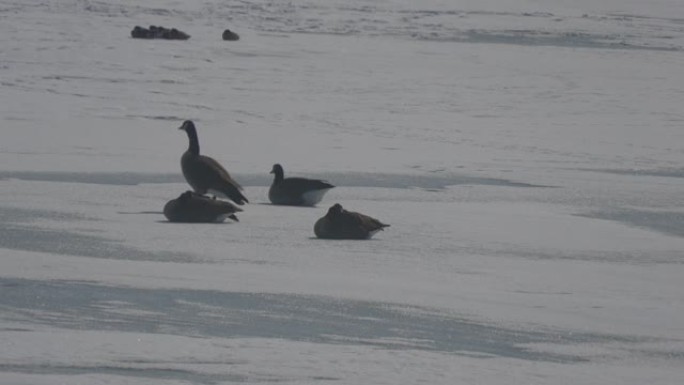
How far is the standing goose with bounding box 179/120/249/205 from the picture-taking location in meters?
9.68

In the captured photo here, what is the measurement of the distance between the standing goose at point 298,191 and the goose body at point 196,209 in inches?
33.4

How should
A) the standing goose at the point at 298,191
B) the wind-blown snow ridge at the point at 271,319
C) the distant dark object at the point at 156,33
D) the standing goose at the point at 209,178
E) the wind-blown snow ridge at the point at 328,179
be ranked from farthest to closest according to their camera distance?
the distant dark object at the point at 156,33
the wind-blown snow ridge at the point at 328,179
the standing goose at the point at 298,191
the standing goose at the point at 209,178
the wind-blown snow ridge at the point at 271,319

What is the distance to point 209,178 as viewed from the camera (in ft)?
32.2

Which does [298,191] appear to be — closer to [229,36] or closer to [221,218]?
[221,218]

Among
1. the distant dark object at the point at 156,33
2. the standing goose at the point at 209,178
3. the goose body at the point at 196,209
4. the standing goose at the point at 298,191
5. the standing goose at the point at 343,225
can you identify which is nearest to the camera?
the standing goose at the point at 343,225

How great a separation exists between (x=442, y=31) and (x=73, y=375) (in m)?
22.9

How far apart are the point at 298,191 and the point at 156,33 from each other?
1285cm

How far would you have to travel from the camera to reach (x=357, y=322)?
6.37 m

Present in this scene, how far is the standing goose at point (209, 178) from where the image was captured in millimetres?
9680

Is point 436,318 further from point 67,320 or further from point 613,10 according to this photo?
point 613,10

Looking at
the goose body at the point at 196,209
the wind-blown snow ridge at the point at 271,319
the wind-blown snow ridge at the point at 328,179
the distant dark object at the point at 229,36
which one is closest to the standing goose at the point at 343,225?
the goose body at the point at 196,209

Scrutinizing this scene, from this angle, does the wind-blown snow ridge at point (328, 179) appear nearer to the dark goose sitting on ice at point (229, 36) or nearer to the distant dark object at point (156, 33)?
the distant dark object at point (156, 33)

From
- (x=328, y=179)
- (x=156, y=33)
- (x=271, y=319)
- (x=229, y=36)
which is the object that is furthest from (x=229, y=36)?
(x=271, y=319)

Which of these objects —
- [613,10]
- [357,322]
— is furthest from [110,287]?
[613,10]
